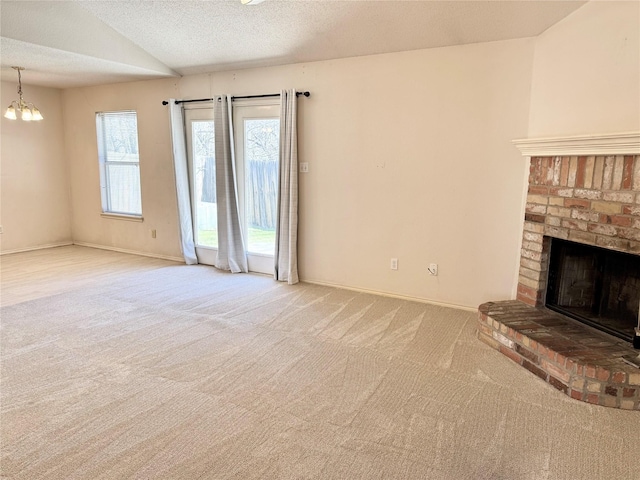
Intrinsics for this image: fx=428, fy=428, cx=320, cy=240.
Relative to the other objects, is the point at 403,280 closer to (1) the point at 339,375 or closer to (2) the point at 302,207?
(2) the point at 302,207

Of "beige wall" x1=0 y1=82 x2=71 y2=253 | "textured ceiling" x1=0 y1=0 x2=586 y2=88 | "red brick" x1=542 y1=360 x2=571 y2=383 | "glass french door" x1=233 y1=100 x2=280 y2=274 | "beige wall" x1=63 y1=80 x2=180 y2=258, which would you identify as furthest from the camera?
"beige wall" x1=0 y1=82 x2=71 y2=253

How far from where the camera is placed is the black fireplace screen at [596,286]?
2.80m

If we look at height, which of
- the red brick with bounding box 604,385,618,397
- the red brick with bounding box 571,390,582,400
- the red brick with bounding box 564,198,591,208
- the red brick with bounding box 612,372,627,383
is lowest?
the red brick with bounding box 571,390,582,400

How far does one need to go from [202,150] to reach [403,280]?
3.01m

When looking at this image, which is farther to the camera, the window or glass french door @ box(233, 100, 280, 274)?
the window

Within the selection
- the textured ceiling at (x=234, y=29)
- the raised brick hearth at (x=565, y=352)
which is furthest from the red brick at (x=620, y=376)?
the textured ceiling at (x=234, y=29)

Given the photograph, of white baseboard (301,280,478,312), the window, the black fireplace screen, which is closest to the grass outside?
white baseboard (301,280,478,312)

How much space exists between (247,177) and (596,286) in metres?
3.65

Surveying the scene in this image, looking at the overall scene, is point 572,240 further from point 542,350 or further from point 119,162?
point 119,162

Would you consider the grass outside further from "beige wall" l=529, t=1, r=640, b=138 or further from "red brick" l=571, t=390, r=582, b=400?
"red brick" l=571, t=390, r=582, b=400

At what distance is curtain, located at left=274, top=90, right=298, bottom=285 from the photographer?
176 inches

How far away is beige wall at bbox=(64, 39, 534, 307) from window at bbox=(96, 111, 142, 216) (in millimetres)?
1569

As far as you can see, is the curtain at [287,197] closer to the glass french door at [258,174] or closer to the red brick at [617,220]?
the glass french door at [258,174]

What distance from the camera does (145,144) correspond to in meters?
5.76
